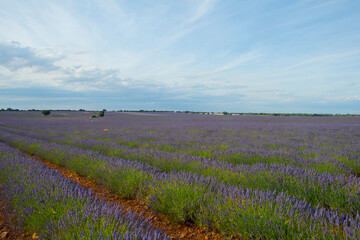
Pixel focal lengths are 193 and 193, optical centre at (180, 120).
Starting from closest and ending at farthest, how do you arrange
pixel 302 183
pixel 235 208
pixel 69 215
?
pixel 69 215, pixel 235 208, pixel 302 183

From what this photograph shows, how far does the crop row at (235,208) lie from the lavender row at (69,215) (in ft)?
1.65

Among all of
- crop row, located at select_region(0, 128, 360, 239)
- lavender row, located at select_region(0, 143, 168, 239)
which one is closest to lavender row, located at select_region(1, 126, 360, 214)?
crop row, located at select_region(0, 128, 360, 239)

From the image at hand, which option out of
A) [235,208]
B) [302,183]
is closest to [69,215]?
[235,208]

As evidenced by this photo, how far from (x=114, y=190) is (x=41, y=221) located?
143cm

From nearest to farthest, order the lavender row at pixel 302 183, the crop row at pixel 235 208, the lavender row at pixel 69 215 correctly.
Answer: the lavender row at pixel 69 215 < the crop row at pixel 235 208 < the lavender row at pixel 302 183

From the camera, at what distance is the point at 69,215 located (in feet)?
5.86

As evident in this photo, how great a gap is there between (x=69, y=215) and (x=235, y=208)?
159 centimetres

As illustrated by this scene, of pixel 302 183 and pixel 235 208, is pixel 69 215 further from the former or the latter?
pixel 302 183

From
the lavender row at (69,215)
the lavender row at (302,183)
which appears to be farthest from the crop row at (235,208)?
the lavender row at (69,215)

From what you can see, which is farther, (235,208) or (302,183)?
(302,183)

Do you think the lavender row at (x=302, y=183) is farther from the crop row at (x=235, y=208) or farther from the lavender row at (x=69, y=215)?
the lavender row at (x=69, y=215)

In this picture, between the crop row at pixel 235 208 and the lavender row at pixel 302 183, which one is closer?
the crop row at pixel 235 208

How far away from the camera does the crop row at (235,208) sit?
1.61m

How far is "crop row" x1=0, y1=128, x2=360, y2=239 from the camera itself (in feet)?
5.28
